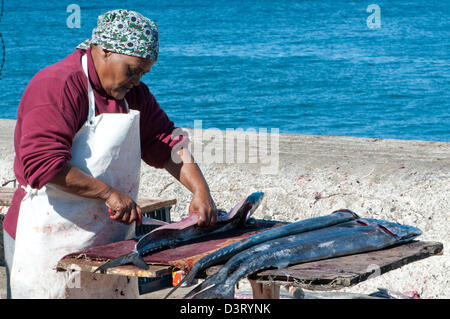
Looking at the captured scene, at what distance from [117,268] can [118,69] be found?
2.81 ft

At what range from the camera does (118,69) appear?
123 inches

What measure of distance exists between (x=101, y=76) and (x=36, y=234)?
77 centimetres

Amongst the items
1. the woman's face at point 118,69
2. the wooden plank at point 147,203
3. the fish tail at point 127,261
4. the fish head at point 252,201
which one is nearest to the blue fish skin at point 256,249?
the fish tail at point 127,261

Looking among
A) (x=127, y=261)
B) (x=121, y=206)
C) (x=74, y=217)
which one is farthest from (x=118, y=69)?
(x=127, y=261)

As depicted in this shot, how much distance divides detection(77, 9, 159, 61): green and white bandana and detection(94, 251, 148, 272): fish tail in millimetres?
859

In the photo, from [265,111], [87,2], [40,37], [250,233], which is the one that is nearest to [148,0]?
[87,2]

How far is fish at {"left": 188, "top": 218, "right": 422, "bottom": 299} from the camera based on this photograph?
2926 mm

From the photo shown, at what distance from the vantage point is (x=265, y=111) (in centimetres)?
2223

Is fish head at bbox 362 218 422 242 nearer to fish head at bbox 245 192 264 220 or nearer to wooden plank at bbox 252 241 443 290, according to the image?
wooden plank at bbox 252 241 443 290

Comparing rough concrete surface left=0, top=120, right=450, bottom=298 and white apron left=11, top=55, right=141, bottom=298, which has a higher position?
white apron left=11, top=55, right=141, bottom=298

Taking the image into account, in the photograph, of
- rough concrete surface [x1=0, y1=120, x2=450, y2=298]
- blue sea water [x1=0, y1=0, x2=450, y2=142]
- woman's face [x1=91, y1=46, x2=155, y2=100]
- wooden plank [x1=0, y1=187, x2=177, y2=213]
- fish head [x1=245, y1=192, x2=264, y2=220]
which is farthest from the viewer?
blue sea water [x1=0, y1=0, x2=450, y2=142]

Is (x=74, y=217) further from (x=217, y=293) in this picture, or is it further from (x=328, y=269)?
(x=328, y=269)

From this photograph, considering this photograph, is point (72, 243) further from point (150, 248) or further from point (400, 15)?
point (400, 15)

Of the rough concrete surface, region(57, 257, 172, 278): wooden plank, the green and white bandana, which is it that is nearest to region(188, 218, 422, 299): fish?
region(57, 257, 172, 278): wooden plank
